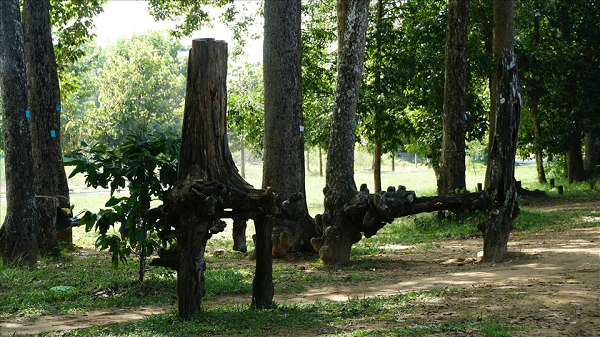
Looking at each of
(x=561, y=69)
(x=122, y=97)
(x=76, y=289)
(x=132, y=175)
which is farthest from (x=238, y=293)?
(x=122, y=97)

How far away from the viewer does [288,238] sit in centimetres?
1170

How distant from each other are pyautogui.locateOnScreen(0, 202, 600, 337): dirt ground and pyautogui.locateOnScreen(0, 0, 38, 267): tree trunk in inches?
150

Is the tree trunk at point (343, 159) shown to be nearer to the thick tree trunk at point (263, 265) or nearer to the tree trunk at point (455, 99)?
the thick tree trunk at point (263, 265)

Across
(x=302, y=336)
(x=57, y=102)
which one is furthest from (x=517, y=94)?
(x=57, y=102)

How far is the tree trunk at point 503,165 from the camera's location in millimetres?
9914

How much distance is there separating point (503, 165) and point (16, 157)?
776 cm

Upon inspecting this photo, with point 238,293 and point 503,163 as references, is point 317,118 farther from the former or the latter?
point 238,293

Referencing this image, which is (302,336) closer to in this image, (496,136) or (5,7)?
(496,136)

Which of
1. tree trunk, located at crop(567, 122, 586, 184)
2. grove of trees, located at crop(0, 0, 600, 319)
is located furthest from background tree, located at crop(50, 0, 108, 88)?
tree trunk, located at crop(567, 122, 586, 184)

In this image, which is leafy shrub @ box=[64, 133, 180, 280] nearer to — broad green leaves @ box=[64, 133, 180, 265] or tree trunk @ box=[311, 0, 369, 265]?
broad green leaves @ box=[64, 133, 180, 265]

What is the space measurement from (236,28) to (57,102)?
25.4 feet

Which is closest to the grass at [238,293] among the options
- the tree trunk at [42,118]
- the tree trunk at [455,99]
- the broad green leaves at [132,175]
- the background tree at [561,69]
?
the tree trunk at [42,118]

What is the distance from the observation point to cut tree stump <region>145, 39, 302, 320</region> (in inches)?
259

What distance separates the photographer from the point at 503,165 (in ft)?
32.5
